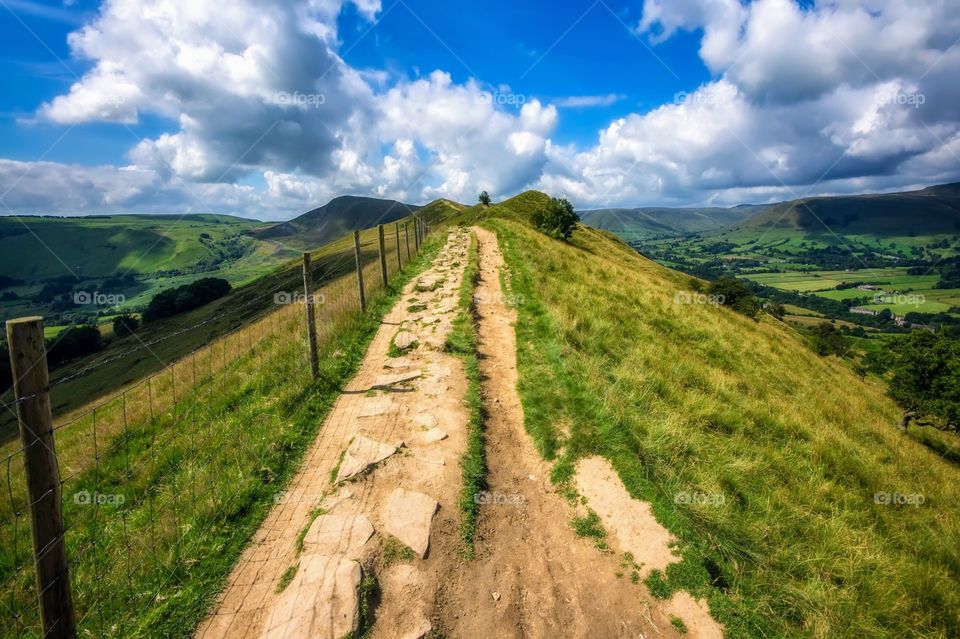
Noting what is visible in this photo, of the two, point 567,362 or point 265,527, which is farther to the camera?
point 567,362

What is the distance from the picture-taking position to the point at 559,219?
55.4 m

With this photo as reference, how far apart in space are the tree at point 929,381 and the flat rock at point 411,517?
1312 inches

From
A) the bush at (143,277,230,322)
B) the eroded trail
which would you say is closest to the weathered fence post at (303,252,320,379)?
the eroded trail

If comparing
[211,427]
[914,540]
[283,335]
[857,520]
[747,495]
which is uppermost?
[283,335]

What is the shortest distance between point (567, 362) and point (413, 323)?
5.56 m

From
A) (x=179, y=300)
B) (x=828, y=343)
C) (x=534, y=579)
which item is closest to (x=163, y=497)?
(x=534, y=579)

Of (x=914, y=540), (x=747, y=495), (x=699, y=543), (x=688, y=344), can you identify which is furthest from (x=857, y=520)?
(x=688, y=344)

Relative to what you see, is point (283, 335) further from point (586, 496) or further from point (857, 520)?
point (857, 520)

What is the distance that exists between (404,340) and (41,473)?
8.12 m

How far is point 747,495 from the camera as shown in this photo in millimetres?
6148

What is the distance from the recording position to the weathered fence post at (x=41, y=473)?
10.8 feet

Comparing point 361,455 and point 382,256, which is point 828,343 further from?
point 361,455

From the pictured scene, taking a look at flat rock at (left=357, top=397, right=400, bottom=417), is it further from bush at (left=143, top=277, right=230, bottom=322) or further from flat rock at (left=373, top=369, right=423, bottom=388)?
bush at (left=143, top=277, right=230, bottom=322)

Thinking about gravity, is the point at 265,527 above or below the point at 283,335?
below
